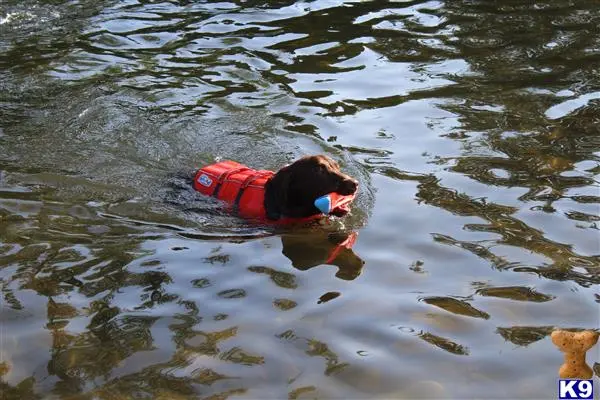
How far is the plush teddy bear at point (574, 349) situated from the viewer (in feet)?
13.5

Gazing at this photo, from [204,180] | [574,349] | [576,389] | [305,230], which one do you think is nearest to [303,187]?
[305,230]

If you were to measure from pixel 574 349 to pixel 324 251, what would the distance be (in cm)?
228

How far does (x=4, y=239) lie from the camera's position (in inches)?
240

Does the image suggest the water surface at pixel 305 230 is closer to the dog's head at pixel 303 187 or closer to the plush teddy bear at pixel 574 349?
the plush teddy bear at pixel 574 349

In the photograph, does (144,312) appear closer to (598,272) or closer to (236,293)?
(236,293)

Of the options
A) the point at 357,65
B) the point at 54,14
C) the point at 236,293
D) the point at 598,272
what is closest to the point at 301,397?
the point at 236,293

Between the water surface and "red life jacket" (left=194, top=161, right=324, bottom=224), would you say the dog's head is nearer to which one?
"red life jacket" (left=194, top=161, right=324, bottom=224)

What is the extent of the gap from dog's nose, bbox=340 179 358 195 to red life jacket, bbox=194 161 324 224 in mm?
387

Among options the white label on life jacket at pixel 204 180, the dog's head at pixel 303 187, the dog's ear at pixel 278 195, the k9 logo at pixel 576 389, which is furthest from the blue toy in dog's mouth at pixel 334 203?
the k9 logo at pixel 576 389

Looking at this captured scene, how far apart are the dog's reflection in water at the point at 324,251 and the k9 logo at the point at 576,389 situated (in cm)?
182

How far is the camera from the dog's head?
21.3ft

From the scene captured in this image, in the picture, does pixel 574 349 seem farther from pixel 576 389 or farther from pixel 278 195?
pixel 278 195

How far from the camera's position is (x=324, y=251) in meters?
6.08

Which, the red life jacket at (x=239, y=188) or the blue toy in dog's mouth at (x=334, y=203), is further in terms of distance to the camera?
the red life jacket at (x=239, y=188)
